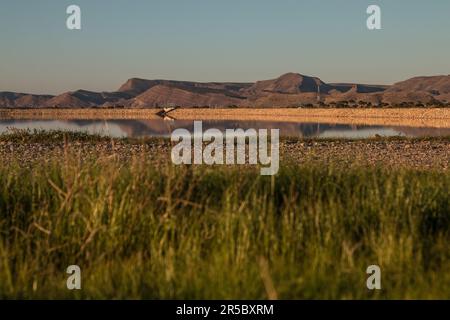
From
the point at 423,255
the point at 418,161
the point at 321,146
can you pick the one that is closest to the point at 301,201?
the point at 423,255

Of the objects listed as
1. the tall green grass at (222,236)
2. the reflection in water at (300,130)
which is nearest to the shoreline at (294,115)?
the reflection in water at (300,130)

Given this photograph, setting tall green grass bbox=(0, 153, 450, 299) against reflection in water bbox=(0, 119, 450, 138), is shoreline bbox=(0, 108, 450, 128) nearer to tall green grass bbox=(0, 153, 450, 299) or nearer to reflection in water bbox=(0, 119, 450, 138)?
reflection in water bbox=(0, 119, 450, 138)

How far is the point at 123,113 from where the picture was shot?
4911 inches

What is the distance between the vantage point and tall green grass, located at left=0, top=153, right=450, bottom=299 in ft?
15.7

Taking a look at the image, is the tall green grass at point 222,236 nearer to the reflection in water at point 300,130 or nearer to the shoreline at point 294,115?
the reflection in water at point 300,130

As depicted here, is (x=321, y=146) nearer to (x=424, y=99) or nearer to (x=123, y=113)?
(x=123, y=113)

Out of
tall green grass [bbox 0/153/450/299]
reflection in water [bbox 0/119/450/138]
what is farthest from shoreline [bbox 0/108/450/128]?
tall green grass [bbox 0/153/450/299]

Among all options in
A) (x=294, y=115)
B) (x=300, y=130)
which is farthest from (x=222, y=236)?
(x=294, y=115)

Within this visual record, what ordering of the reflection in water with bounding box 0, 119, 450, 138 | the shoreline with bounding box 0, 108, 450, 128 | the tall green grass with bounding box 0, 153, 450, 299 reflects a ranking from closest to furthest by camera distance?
the tall green grass with bounding box 0, 153, 450, 299 < the reflection in water with bounding box 0, 119, 450, 138 < the shoreline with bounding box 0, 108, 450, 128

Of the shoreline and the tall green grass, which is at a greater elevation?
the tall green grass

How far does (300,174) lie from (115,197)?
247cm

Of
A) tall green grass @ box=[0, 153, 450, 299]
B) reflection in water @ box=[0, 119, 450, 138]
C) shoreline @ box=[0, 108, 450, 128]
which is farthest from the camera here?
shoreline @ box=[0, 108, 450, 128]

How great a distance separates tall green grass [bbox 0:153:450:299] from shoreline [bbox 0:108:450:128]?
1518 inches

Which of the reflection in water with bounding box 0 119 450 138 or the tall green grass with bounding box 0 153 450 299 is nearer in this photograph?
the tall green grass with bounding box 0 153 450 299
